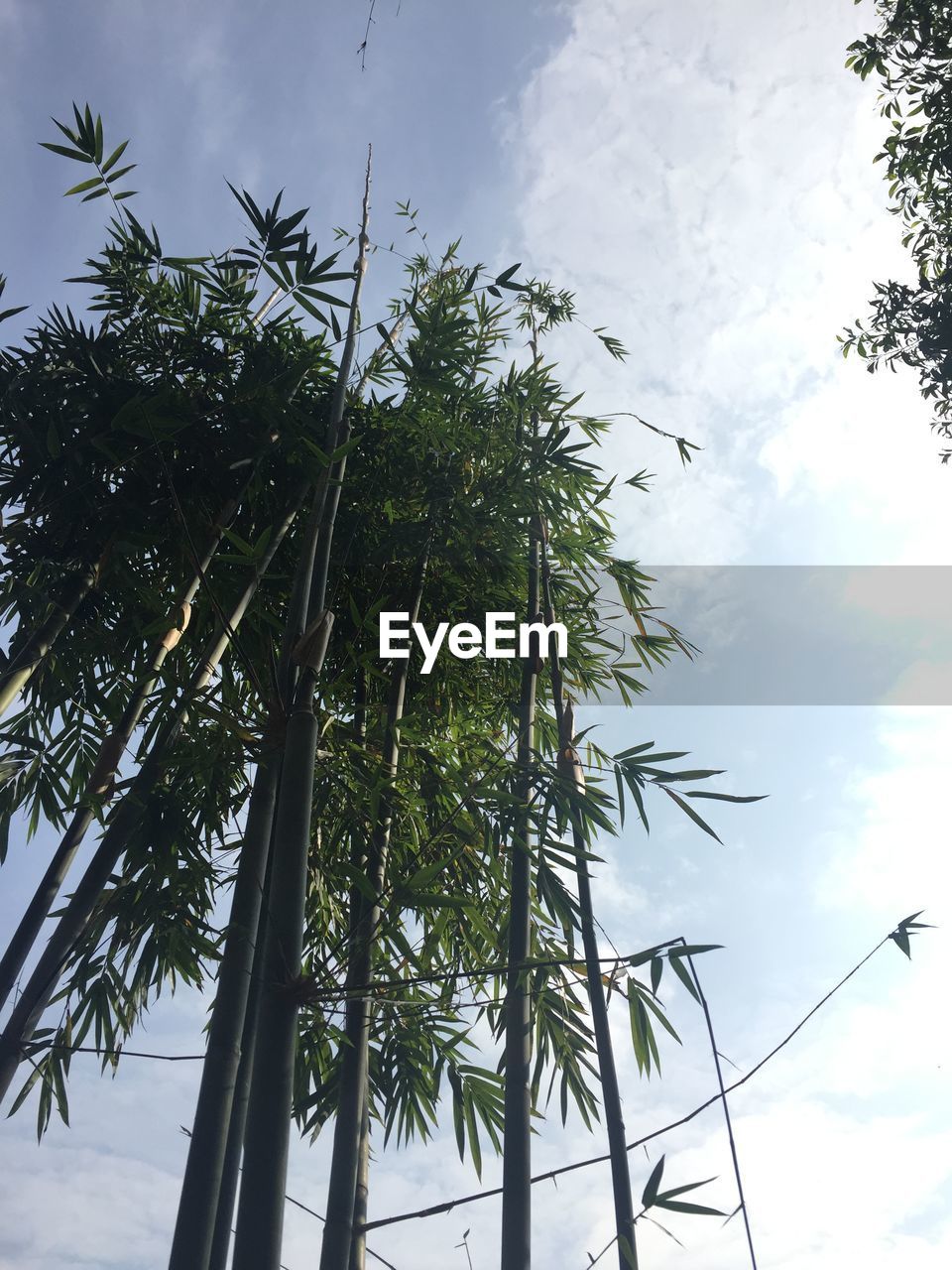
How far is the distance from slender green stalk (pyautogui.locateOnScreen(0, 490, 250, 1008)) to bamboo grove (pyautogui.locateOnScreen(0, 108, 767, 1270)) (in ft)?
0.04

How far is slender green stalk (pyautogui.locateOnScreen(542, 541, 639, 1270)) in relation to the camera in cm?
183

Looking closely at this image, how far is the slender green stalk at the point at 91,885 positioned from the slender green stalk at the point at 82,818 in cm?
6

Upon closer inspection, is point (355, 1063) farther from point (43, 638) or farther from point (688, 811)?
point (43, 638)

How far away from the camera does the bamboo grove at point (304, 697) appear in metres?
2.10

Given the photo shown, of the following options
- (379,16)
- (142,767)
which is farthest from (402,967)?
(379,16)

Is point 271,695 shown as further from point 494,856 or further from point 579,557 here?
point 579,557

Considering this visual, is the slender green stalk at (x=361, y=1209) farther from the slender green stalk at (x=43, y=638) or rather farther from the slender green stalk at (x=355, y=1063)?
the slender green stalk at (x=43, y=638)

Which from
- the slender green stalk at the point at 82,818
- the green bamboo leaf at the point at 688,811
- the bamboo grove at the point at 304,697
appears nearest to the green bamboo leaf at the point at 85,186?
the bamboo grove at the point at 304,697

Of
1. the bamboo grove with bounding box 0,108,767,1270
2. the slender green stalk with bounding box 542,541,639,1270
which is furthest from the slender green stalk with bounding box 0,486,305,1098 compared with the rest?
the slender green stalk with bounding box 542,541,639,1270

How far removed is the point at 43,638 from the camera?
2.94 m

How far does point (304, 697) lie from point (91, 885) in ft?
3.83

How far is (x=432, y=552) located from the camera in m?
4.00

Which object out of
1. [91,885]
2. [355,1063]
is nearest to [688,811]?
[355,1063]

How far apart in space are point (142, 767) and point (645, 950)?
5.74 feet
